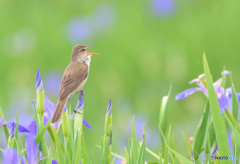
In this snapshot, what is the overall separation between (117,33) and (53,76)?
0.84 metres

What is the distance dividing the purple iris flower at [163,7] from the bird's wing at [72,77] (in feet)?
8.88

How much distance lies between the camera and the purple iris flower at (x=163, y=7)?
4357 mm

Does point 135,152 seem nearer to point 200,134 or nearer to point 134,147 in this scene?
point 134,147

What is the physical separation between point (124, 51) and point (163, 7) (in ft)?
1.73

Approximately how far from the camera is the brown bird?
1295 millimetres

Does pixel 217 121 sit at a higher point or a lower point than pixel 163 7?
lower

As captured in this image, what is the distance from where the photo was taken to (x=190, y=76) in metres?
3.77

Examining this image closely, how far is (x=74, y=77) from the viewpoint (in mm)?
1587

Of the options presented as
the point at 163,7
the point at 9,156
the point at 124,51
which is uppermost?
the point at 163,7

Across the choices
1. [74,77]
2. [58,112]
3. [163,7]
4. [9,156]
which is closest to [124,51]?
[163,7]

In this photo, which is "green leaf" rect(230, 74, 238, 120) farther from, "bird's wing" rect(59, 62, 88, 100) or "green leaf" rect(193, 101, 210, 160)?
"bird's wing" rect(59, 62, 88, 100)

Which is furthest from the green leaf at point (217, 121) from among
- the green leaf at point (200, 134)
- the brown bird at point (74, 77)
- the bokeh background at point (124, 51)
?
the bokeh background at point (124, 51)

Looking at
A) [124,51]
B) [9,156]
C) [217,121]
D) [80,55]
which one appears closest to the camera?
[9,156]

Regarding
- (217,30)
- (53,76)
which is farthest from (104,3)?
(53,76)
